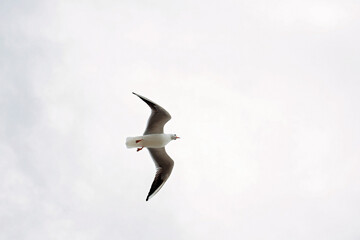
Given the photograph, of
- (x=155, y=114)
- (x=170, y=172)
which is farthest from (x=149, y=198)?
(x=155, y=114)

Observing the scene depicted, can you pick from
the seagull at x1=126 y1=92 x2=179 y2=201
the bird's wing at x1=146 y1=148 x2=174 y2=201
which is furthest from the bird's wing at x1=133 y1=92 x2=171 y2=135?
the bird's wing at x1=146 y1=148 x2=174 y2=201

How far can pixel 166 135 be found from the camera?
76.0 ft

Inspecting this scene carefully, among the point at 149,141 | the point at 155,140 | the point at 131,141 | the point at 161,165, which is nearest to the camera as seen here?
the point at 131,141

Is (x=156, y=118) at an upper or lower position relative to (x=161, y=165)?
upper

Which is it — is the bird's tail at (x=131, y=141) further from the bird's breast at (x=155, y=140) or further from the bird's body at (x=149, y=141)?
the bird's breast at (x=155, y=140)

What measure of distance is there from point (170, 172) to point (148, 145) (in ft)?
5.22

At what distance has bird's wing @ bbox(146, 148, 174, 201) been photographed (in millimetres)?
23672

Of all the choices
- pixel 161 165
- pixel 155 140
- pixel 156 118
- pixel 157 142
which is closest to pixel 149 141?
pixel 155 140

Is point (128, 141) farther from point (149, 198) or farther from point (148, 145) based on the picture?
point (149, 198)

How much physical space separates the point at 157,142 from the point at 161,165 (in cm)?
123

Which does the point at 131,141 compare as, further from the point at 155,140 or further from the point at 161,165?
the point at 161,165

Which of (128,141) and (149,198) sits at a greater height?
(128,141)

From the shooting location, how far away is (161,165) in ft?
78.1

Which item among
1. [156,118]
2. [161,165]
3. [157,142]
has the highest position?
[156,118]
